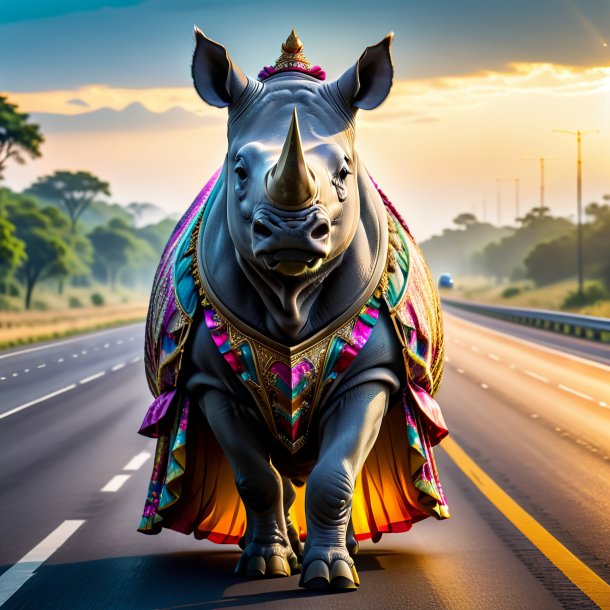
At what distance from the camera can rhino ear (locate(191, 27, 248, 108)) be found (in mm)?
6914

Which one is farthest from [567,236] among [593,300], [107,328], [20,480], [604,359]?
[20,480]

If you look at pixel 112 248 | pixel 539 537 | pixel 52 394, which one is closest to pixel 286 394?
pixel 539 537

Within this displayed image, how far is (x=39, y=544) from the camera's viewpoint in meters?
8.89

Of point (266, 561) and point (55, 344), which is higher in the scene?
point (266, 561)

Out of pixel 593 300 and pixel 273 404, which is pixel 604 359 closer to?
pixel 273 404

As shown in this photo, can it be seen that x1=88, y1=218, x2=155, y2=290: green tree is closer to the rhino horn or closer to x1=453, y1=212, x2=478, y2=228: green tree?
x1=453, y1=212, x2=478, y2=228: green tree

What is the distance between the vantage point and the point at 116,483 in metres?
12.2

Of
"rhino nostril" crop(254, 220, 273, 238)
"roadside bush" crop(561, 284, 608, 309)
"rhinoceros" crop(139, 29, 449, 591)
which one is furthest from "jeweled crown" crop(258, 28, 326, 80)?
"roadside bush" crop(561, 284, 608, 309)

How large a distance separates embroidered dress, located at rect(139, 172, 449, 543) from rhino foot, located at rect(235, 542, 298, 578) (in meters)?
0.50

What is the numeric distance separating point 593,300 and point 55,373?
1519 inches

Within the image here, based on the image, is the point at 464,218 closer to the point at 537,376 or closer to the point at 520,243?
the point at 520,243

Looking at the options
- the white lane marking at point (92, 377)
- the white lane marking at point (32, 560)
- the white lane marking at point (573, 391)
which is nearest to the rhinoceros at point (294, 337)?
the white lane marking at point (32, 560)

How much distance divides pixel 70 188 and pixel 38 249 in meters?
25.1

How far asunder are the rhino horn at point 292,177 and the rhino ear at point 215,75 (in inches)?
44.0
